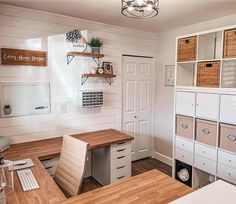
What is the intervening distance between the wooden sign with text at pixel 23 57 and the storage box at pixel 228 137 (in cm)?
254

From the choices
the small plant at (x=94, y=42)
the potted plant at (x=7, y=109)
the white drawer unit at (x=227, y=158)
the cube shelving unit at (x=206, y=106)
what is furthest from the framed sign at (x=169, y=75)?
the potted plant at (x=7, y=109)

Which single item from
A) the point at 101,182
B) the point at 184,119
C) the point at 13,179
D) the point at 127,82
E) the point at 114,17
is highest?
the point at 114,17

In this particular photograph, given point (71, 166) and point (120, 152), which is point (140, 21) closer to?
point (120, 152)

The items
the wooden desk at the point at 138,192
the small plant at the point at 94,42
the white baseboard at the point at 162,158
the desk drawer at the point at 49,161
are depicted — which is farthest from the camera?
the white baseboard at the point at 162,158

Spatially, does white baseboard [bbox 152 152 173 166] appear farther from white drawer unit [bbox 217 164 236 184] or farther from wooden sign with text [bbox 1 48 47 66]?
wooden sign with text [bbox 1 48 47 66]

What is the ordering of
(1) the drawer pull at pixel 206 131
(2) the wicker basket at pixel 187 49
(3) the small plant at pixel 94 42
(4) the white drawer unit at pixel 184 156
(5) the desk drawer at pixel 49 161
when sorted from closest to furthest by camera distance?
(5) the desk drawer at pixel 49 161, (1) the drawer pull at pixel 206 131, (2) the wicker basket at pixel 187 49, (4) the white drawer unit at pixel 184 156, (3) the small plant at pixel 94 42

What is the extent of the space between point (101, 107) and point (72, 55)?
986 mm

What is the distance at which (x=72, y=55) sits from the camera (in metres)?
3.05

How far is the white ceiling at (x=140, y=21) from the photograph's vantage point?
2.49 metres

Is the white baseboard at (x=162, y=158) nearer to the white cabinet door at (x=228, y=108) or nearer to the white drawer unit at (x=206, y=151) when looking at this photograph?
the white drawer unit at (x=206, y=151)

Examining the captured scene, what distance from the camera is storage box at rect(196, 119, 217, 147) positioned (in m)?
2.68

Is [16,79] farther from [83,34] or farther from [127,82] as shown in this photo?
[127,82]

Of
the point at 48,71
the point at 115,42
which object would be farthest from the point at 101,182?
the point at 115,42

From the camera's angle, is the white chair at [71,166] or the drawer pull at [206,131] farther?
the drawer pull at [206,131]
